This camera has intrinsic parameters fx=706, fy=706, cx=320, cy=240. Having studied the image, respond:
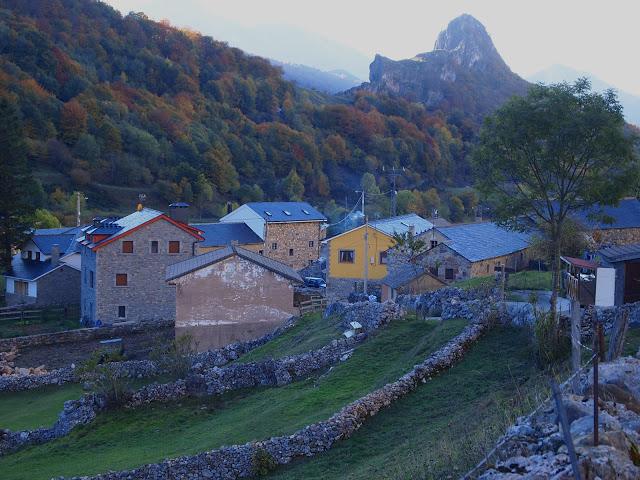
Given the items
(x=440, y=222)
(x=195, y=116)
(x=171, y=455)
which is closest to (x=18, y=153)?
(x=440, y=222)

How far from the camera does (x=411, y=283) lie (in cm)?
3381

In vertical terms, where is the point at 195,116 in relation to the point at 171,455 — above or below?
above

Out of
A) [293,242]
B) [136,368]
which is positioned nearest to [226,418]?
[136,368]

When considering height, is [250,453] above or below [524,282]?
below

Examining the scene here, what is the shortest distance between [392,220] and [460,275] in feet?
43.3

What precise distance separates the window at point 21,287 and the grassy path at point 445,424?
37.8m

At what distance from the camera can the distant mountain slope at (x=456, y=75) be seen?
527 feet

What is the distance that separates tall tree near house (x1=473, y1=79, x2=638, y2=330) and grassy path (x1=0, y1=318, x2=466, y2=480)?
4452 mm

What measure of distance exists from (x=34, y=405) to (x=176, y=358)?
582 centimetres

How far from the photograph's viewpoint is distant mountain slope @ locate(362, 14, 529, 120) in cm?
16076

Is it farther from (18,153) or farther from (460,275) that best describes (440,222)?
(18,153)

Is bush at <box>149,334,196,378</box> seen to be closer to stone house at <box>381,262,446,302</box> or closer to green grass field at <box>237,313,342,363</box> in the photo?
green grass field at <box>237,313,342,363</box>

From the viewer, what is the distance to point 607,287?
2083 centimetres

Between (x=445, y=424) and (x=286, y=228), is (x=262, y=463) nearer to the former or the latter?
(x=445, y=424)
